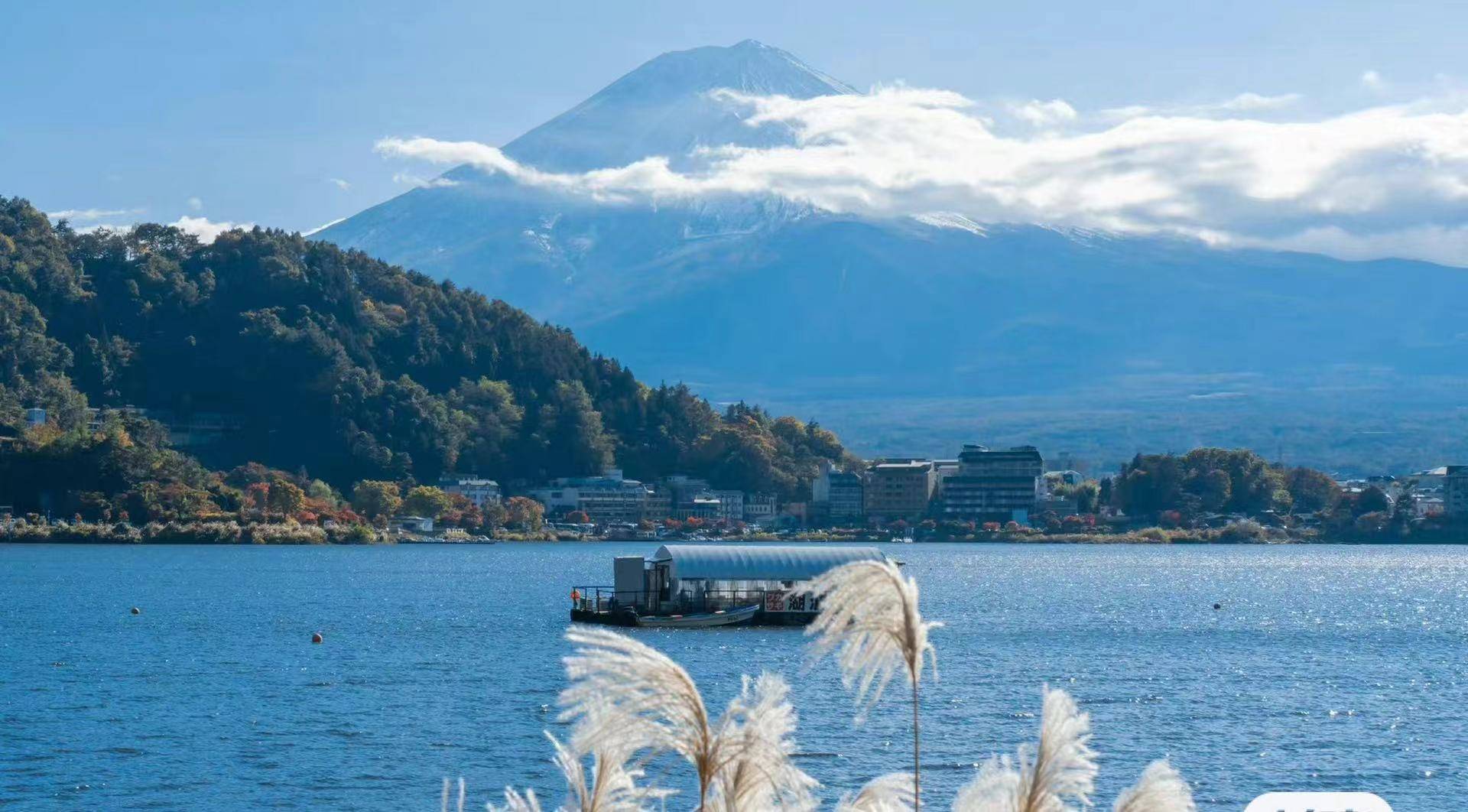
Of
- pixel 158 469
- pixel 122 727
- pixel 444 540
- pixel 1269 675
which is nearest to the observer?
pixel 122 727

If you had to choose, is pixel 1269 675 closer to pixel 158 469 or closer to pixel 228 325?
pixel 158 469

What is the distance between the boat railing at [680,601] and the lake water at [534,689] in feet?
5.90

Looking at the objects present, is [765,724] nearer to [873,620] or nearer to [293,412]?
[873,620]

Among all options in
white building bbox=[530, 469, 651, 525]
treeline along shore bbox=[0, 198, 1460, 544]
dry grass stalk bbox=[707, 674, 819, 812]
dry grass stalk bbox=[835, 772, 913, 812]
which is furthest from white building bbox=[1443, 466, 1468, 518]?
dry grass stalk bbox=[707, 674, 819, 812]

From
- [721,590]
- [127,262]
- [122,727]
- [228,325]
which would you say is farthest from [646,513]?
[122,727]

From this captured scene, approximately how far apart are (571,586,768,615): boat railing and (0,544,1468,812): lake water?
1.80 metres

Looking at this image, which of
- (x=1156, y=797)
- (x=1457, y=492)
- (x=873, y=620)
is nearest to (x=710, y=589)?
(x=873, y=620)

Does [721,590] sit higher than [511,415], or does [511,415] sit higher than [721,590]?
[511,415]

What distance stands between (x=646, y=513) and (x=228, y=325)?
1778 inches

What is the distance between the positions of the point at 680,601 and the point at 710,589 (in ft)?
5.21

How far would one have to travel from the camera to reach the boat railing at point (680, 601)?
67125mm

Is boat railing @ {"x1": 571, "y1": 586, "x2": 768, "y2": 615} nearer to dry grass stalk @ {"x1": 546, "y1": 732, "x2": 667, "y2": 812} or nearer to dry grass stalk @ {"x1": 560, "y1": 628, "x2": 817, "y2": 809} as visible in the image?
dry grass stalk @ {"x1": 546, "y1": 732, "x2": 667, "y2": 812}

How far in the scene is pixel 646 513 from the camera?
19638 cm

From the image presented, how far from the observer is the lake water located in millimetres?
34500
